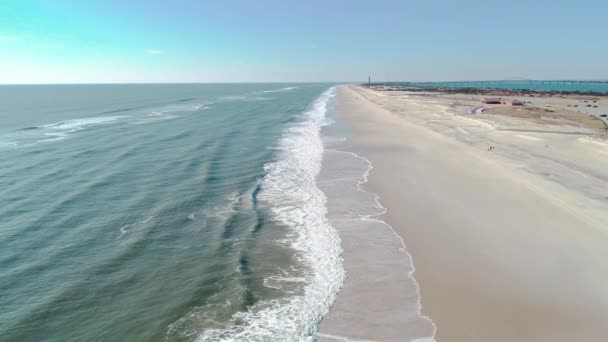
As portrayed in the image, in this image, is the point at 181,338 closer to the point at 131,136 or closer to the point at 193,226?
the point at 193,226

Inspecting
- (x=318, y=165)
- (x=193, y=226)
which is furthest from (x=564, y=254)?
(x=318, y=165)

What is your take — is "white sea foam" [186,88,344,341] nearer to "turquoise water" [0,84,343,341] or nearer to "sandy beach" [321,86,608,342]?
"turquoise water" [0,84,343,341]

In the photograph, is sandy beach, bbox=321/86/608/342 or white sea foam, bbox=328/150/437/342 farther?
sandy beach, bbox=321/86/608/342

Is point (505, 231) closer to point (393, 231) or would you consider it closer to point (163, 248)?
point (393, 231)

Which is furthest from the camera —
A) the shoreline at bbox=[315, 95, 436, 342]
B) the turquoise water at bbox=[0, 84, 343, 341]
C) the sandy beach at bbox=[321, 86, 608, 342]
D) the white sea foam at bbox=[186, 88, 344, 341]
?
the turquoise water at bbox=[0, 84, 343, 341]

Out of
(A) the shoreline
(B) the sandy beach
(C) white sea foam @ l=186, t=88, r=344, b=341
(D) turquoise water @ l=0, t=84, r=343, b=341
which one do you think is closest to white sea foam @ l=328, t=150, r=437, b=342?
(A) the shoreline

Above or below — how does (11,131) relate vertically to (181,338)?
above

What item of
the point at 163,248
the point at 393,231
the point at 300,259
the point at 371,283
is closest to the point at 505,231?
the point at 393,231
